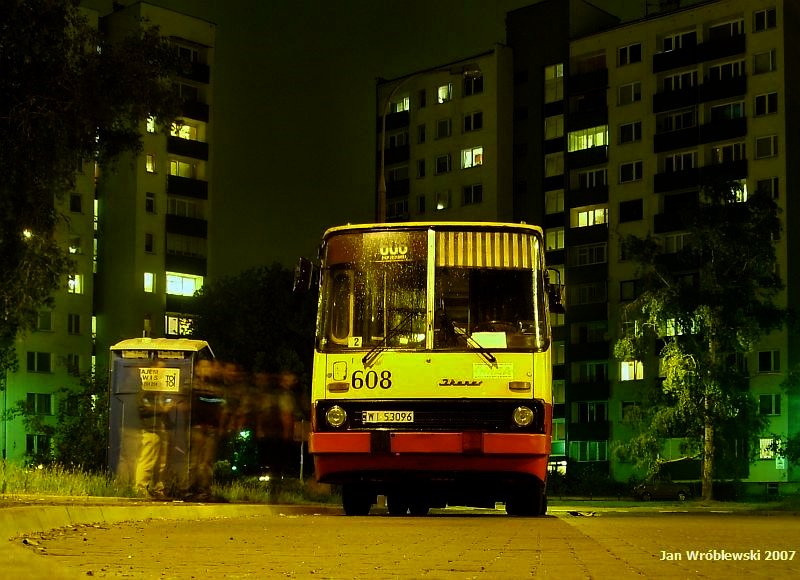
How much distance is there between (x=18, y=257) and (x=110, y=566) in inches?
795

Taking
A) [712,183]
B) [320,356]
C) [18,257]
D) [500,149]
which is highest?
[500,149]

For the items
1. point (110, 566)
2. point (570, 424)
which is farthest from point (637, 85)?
point (110, 566)

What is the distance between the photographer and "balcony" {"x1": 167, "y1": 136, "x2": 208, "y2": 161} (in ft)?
322

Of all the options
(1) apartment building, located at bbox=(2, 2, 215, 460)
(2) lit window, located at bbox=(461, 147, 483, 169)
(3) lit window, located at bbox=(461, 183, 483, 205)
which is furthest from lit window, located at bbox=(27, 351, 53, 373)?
(2) lit window, located at bbox=(461, 147, 483, 169)

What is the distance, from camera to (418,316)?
17.3m

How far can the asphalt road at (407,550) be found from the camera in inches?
349

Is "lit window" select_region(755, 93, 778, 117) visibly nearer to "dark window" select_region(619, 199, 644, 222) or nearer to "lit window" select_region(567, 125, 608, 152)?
"dark window" select_region(619, 199, 644, 222)

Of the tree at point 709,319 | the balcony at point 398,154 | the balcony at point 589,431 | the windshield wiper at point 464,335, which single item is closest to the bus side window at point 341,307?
the windshield wiper at point 464,335

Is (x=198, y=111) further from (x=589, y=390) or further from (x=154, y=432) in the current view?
(x=154, y=432)

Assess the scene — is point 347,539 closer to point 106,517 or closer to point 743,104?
point 106,517

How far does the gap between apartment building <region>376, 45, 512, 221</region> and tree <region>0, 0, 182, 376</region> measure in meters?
73.3

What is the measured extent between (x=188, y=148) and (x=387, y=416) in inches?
3315

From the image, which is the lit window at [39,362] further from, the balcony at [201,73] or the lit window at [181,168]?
the balcony at [201,73]

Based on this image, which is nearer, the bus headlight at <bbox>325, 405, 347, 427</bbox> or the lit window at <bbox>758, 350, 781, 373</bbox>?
the bus headlight at <bbox>325, 405, 347, 427</bbox>
